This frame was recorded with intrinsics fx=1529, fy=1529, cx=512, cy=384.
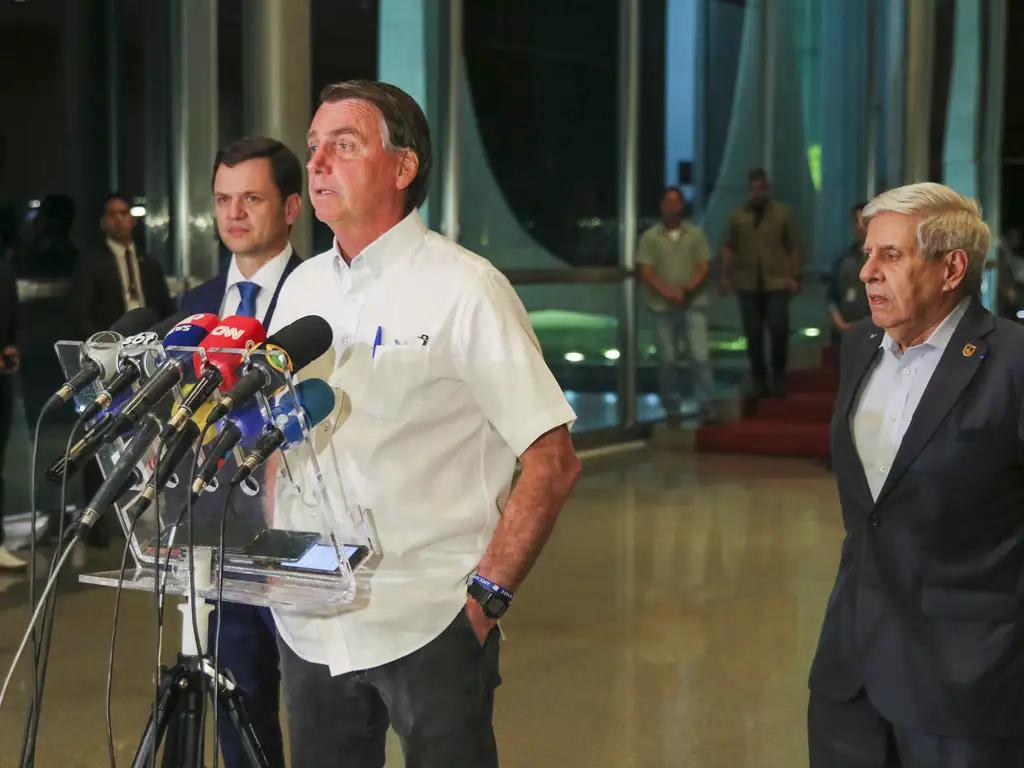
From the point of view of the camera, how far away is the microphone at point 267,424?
1.81m

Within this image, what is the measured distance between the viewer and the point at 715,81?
1267 cm

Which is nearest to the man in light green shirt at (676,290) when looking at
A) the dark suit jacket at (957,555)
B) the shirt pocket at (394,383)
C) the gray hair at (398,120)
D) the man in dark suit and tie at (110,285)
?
the man in dark suit and tie at (110,285)

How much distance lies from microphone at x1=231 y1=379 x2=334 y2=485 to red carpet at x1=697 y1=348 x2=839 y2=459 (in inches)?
331

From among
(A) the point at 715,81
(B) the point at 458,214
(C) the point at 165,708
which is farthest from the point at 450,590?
(A) the point at 715,81

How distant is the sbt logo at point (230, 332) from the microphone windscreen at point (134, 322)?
0.87 ft

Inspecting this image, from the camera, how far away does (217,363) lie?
6.10 ft

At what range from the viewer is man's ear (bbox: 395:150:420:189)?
2.27m

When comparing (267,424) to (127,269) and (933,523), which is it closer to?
(933,523)

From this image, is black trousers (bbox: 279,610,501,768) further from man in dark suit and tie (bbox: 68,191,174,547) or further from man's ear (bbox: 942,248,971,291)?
man in dark suit and tie (bbox: 68,191,174,547)

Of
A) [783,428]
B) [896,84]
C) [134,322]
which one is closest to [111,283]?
[134,322]

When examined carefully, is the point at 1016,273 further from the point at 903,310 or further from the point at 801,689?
the point at 903,310

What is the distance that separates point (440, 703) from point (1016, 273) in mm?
11122

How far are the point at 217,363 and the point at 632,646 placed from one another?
3.56 meters

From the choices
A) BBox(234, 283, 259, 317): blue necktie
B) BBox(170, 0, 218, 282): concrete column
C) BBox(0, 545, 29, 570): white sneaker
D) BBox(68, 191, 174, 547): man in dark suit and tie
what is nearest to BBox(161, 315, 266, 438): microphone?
BBox(234, 283, 259, 317): blue necktie
